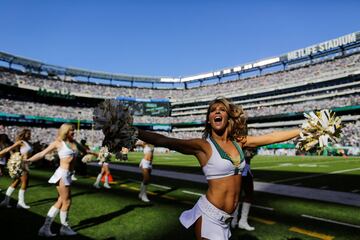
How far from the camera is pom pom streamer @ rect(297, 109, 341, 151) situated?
2940 mm

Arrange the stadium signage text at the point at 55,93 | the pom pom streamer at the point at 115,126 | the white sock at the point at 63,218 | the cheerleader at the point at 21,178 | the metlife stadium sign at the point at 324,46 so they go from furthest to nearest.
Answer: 1. the stadium signage text at the point at 55,93
2. the metlife stadium sign at the point at 324,46
3. the cheerleader at the point at 21,178
4. the white sock at the point at 63,218
5. the pom pom streamer at the point at 115,126

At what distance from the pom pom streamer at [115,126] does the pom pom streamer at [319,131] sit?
1845 millimetres

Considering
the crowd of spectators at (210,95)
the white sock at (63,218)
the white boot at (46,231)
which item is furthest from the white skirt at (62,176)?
the crowd of spectators at (210,95)

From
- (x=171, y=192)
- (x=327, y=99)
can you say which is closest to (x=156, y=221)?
(x=171, y=192)

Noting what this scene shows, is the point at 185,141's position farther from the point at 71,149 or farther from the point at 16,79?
the point at 16,79

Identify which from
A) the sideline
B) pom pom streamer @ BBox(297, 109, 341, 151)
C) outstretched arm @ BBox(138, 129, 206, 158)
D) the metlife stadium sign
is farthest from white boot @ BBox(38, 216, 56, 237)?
the metlife stadium sign

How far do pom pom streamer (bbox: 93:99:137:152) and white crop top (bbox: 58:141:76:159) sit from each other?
3.36 meters

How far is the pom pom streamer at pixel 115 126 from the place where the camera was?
2502 millimetres

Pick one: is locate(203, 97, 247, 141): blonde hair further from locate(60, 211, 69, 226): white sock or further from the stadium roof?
the stadium roof

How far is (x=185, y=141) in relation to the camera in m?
2.63

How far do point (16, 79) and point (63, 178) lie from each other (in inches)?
2575

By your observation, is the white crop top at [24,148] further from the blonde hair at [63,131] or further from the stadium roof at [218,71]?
the stadium roof at [218,71]

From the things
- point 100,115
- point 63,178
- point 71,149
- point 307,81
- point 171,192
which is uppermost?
point 307,81

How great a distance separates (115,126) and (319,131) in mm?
2113
